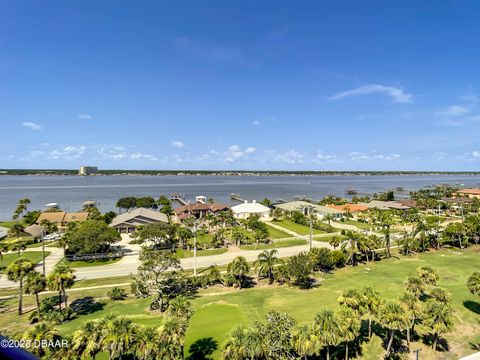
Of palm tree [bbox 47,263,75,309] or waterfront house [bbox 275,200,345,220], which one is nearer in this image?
palm tree [bbox 47,263,75,309]

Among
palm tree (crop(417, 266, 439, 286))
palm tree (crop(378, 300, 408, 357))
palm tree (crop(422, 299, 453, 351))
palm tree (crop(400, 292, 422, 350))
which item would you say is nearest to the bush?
palm tree (crop(378, 300, 408, 357))

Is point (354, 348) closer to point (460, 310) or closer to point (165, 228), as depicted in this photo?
point (460, 310)

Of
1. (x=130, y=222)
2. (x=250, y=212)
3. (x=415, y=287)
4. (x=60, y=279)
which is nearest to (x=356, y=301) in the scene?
(x=415, y=287)

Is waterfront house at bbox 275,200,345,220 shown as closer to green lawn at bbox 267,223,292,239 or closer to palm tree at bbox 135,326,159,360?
green lawn at bbox 267,223,292,239

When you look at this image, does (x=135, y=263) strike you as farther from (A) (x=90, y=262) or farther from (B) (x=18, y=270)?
(B) (x=18, y=270)

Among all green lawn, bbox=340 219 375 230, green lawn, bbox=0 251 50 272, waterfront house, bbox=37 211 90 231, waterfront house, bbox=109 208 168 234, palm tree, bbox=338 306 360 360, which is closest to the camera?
palm tree, bbox=338 306 360 360

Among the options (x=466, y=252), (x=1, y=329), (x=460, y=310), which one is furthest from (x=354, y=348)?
(x=466, y=252)
